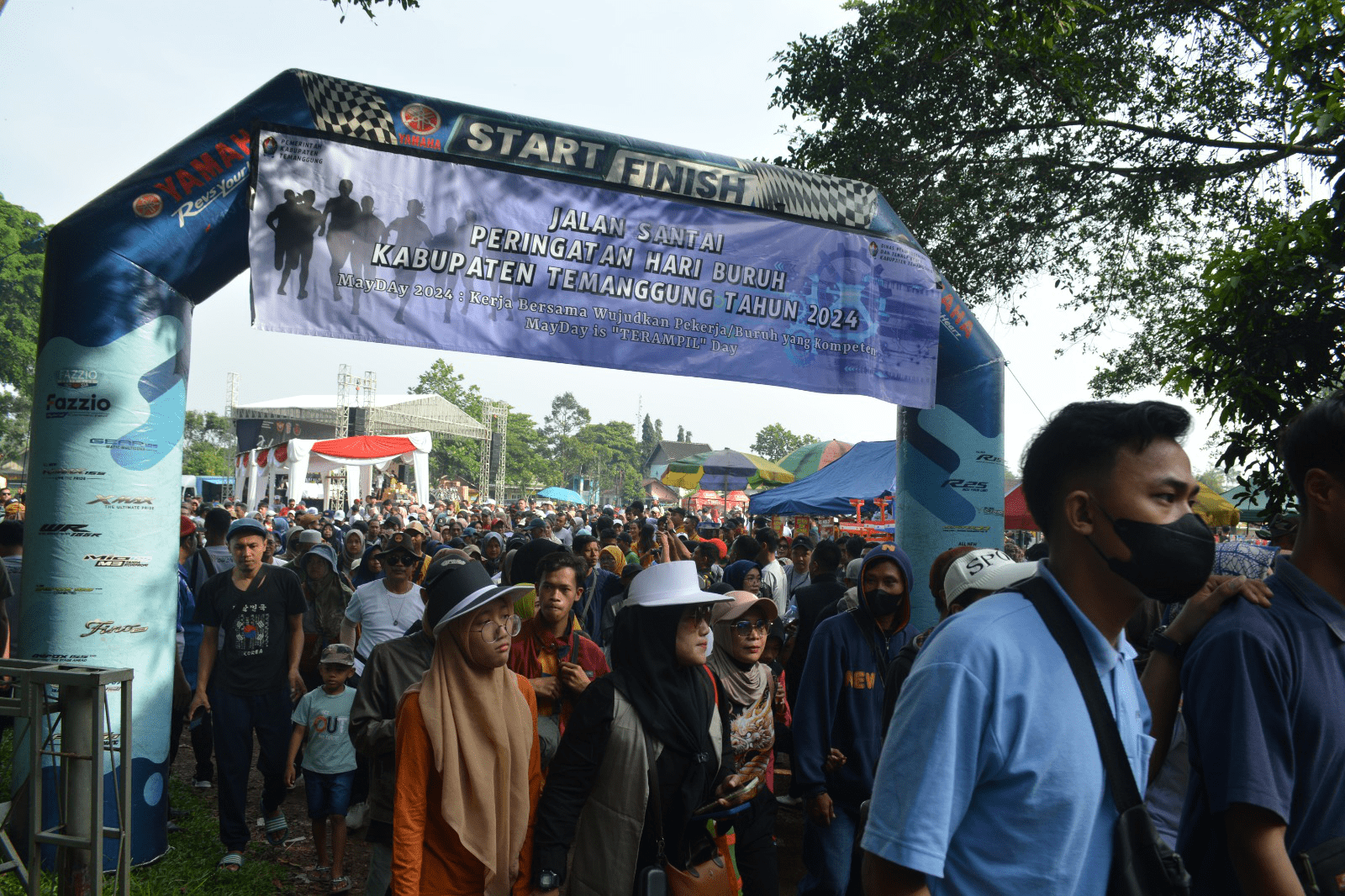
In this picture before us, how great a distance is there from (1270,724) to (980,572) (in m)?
1.85

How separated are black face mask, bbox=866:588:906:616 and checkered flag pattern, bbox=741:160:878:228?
3.26 metres

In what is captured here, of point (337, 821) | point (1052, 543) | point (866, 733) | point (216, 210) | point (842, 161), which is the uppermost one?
point (842, 161)

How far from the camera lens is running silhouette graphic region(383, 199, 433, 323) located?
19.4 feet

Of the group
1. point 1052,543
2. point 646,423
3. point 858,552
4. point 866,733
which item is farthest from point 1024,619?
point 646,423

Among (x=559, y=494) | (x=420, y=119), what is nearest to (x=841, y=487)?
(x=420, y=119)

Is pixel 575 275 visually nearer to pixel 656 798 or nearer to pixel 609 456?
pixel 656 798

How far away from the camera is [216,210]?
540 centimetres

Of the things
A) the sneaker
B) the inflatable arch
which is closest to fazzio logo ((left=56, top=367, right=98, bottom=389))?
the inflatable arch

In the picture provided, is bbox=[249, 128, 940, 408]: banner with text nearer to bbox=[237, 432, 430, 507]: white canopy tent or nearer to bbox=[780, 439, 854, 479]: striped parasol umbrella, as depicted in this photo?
bbox=[237, 432, 430, 507]: white canopy tent

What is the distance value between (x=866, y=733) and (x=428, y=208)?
3.94 m

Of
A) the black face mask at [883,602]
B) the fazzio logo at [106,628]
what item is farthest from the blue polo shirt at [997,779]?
the fazzio logo at [106,628]

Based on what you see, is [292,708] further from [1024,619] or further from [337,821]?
[1024,619]

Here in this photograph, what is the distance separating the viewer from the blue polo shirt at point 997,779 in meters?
1.52

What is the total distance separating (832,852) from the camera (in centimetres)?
420
